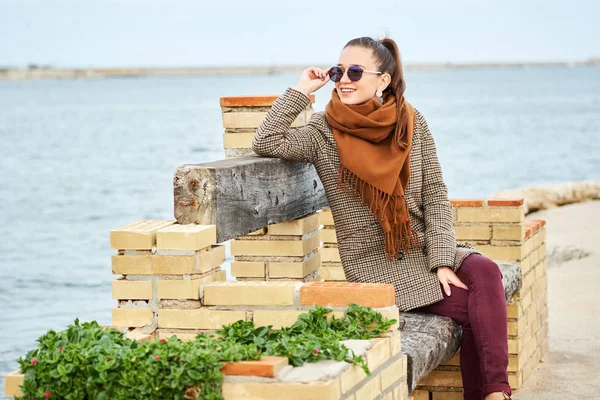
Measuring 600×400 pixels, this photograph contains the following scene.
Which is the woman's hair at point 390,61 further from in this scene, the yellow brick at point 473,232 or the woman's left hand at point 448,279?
the yellow brick at point 473,232

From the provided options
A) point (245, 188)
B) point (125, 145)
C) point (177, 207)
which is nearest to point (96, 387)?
point (177, 207)

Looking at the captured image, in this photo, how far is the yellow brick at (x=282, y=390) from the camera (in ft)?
9.49

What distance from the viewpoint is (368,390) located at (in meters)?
3.24

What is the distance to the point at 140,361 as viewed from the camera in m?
2.95

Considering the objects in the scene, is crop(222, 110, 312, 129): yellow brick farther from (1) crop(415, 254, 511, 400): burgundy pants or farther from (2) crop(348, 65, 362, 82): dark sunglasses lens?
(1) crop(415, 254, 511, 400): burgundy pants

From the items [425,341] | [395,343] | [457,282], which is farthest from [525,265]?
[395,343]

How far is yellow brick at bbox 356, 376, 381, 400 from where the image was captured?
317cm

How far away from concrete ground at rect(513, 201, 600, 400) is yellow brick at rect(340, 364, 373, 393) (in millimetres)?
2644

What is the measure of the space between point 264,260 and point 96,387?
2220mm

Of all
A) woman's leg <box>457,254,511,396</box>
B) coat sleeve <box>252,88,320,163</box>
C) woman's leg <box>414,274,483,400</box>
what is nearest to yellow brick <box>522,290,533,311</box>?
woman's leg <box>414,274,483,400</box>

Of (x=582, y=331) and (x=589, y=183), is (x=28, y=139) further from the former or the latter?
(x=582, y=331)

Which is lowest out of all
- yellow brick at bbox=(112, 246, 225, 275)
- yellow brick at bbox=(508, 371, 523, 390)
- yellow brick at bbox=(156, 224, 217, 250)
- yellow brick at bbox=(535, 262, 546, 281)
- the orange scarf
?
yellow brick at bbox=(508, 371, 523, 390)

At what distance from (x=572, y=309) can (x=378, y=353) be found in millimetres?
5073

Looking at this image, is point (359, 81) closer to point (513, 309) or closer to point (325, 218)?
point (325, 218)
